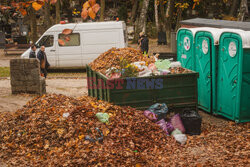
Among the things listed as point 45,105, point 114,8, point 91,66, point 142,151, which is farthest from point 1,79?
point 114,8

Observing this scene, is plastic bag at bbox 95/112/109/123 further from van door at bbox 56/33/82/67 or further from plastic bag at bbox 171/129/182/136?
van door at bbox 56/33/82/67

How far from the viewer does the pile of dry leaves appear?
5859 millimetres

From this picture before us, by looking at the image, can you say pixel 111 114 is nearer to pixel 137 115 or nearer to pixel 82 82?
pixel 137 115

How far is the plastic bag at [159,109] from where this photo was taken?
7248 mm

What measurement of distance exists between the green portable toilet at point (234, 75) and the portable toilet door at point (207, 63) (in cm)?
20

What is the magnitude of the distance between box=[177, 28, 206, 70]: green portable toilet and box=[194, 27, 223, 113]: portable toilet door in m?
0.22

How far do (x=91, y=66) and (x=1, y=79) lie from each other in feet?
23.9

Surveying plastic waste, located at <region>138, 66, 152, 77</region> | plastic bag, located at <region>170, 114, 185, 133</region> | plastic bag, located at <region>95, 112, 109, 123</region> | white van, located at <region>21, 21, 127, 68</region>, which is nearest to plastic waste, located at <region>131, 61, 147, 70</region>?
plastic waste, located at <region>138, 66, 152, 77</region>

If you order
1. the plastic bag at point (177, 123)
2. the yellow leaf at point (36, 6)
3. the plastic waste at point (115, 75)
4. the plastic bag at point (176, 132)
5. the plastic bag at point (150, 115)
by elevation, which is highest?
the yellow leaf at point (36, 6)

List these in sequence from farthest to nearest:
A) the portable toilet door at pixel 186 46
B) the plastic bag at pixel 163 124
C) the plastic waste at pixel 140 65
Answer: the portable toilet door at pixel 186 46 → the plastic waste at pixel 140 65 → the plastic bag at pixel 163 124

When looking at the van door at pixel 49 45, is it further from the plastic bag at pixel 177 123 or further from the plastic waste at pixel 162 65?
the plastic bag at pixel 177 123

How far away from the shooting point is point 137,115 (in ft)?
23.3

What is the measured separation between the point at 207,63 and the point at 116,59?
2392 mm

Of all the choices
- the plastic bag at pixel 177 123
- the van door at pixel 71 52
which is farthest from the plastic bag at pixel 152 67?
the van door at pixel 71 52
